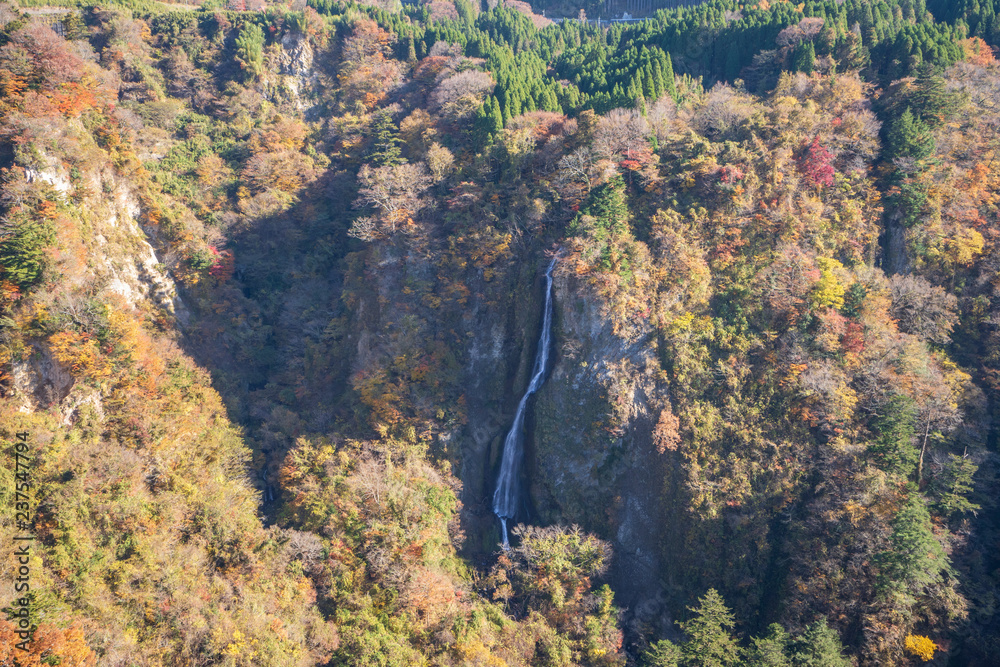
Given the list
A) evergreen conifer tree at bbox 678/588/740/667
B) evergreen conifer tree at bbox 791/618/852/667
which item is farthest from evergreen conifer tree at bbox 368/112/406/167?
evergreen conifer tree at bbox 791/618/852/667

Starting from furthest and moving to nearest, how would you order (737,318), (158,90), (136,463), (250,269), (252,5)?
(252,5) → (158,90) → (250,269) → (737,318) → (136,463)

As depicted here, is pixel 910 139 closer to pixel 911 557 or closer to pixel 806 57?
pixel 806 57

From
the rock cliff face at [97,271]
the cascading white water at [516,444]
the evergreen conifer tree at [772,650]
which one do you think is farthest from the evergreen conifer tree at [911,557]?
the rock cliff face at [97,271]

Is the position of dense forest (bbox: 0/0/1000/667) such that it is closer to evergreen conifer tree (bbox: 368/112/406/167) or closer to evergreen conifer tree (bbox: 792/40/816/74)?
evergreen conifer tree (bbox: 792/40/816/74)

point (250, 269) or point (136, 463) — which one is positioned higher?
point (250, 269)

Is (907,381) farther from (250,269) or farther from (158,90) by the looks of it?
(158,90)

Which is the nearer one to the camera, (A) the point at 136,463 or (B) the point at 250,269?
(A) the point at 136,463

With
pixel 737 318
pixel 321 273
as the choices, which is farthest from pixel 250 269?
pixel 737 318

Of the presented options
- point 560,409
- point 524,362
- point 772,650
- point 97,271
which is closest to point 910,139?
point 560,409
